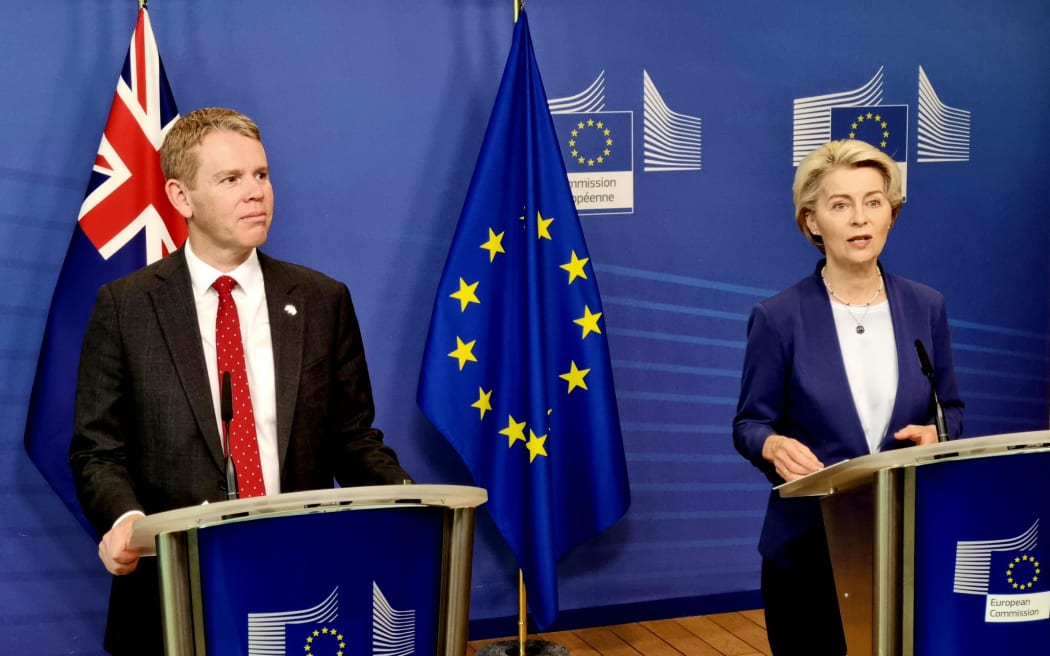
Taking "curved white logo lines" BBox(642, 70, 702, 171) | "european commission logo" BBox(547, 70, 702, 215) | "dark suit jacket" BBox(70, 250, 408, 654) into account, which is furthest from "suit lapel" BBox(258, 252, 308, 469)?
"curved white logo lines" BBox(642, 70, 702, 171)

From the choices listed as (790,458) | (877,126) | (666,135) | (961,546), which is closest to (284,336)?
(790,458)

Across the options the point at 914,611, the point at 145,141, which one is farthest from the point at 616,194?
the point at 914,611

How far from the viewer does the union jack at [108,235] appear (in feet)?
11.4

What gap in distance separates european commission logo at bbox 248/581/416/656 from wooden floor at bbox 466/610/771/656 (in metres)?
2.56

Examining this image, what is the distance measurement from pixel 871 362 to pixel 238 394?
1323 mm

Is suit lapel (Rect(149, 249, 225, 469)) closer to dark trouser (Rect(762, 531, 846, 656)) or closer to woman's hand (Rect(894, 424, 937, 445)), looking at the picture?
dark trouser (Rect(762, 531, 846, 656))

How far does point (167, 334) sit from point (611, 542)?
2.47 m

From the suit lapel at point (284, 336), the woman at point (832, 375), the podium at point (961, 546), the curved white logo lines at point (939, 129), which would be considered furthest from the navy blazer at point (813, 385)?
the curved white logo lines at point (939, 129)

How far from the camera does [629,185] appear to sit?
4.30m

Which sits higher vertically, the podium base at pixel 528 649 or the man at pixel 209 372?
the man at pixel 209 372

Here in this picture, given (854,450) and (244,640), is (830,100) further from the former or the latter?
(244,640)

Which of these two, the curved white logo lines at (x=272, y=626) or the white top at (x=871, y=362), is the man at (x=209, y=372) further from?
the white top at (x=871, y=362)

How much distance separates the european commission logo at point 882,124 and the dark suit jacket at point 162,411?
8.65 ft

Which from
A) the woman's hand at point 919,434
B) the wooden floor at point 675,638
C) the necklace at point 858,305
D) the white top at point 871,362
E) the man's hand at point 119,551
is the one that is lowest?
the wooden floor at point 675,638
